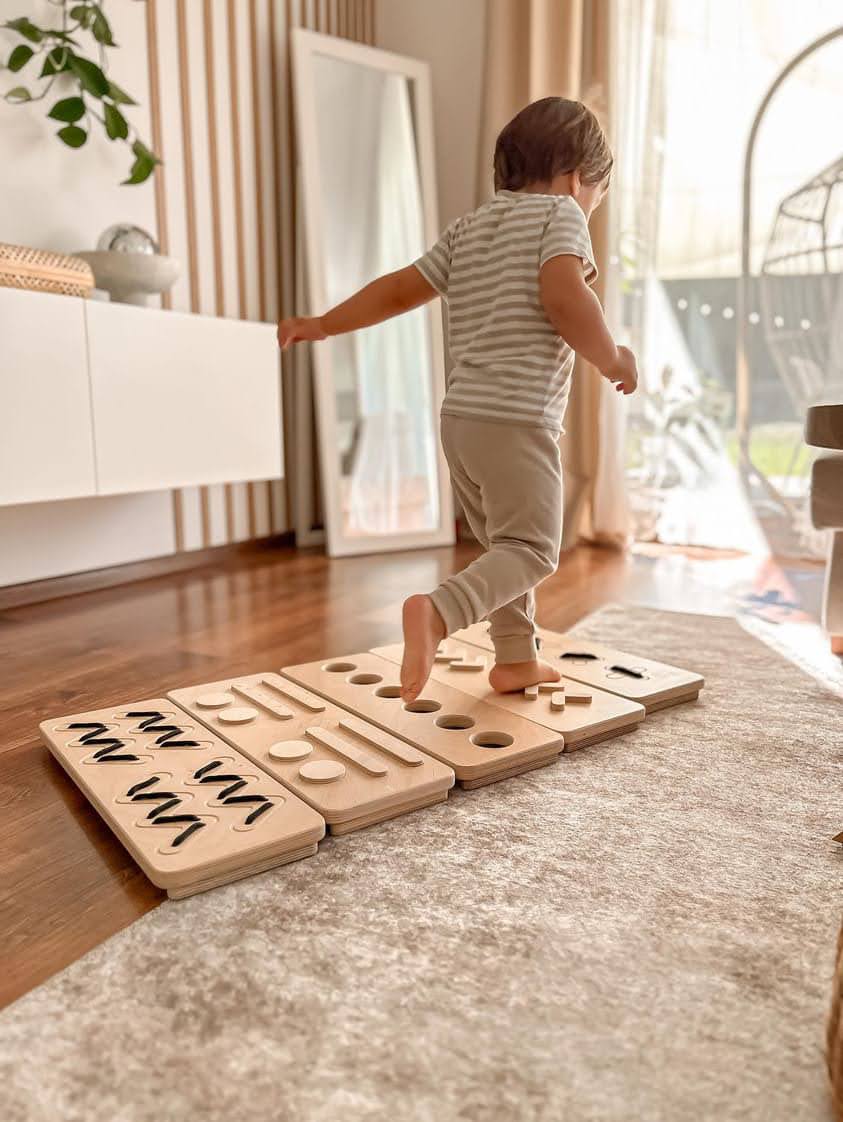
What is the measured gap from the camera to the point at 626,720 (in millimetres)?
1131

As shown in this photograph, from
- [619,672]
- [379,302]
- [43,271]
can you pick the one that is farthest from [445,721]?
[43,271]

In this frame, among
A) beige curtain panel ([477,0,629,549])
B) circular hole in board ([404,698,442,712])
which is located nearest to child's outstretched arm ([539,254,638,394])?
circular hole in board ([404,698,442,712])

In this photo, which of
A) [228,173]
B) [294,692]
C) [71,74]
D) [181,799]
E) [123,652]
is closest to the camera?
[181,799]

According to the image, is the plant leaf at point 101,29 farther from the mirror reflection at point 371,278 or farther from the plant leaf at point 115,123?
the mirror reflection at point 371,278

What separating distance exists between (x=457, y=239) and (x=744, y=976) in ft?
3.06

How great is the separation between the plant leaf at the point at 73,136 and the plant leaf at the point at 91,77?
0.09m

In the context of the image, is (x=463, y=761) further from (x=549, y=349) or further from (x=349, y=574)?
(x=349, y=574)

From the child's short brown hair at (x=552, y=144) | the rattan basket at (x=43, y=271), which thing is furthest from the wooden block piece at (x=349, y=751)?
the rattan basket at (x=43, y=271)

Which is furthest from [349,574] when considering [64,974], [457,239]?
[64,974]

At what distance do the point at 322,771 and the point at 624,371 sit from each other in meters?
0.59

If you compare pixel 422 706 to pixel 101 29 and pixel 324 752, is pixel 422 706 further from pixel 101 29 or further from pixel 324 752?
pixel 101 29

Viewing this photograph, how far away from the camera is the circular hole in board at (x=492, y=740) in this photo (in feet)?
3.44

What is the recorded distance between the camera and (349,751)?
3.17 feet

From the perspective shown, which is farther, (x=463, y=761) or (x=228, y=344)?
(x=228, y=344)
